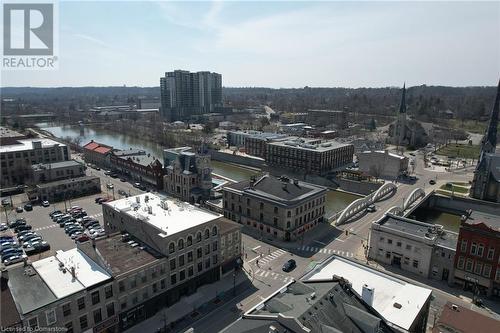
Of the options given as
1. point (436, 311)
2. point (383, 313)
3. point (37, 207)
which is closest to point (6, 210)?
point (37, 207)

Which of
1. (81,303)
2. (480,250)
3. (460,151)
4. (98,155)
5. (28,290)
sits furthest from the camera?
(460,151)

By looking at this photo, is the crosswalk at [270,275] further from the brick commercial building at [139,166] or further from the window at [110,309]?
the brick commercial building at [139,166]

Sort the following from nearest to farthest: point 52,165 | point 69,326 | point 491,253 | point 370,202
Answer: point 69,326 < point 491,253 < point 370,202 < point 52,165

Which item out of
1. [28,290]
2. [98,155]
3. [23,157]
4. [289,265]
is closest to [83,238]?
[28,290]

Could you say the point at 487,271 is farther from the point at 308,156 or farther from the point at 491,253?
the point at 308,156

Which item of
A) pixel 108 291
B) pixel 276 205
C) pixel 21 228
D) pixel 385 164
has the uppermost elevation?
pixel 385 164

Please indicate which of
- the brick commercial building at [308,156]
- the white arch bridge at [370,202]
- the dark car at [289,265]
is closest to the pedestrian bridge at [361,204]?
the white arch bridge at [370,202]

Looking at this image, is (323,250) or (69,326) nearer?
(69,326)

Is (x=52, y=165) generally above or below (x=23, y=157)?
below

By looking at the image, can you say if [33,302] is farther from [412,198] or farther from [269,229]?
[412,198]
